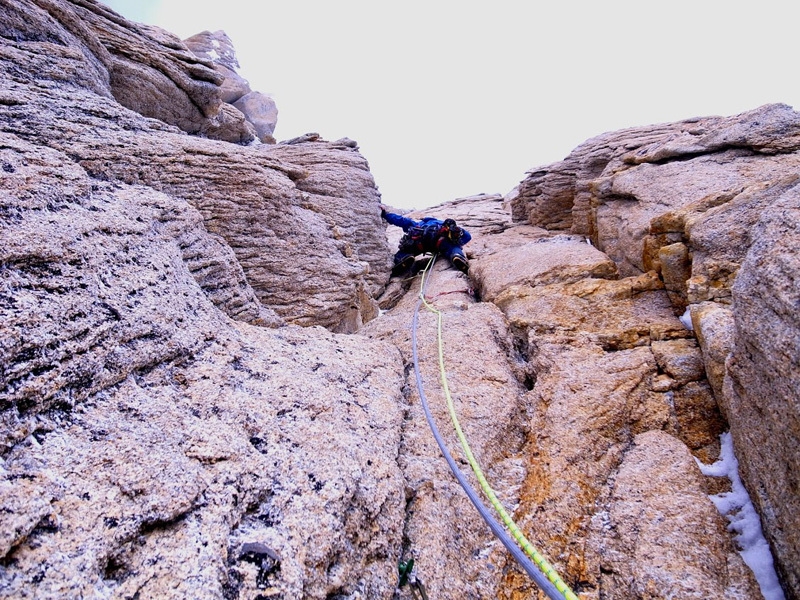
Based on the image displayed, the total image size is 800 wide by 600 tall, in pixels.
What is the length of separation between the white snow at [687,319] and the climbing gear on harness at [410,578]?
4.76m

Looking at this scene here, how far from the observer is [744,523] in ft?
10.8

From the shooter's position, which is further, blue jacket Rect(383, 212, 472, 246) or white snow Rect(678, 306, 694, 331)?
blue jacket Rect(383, 212, 472, 246)

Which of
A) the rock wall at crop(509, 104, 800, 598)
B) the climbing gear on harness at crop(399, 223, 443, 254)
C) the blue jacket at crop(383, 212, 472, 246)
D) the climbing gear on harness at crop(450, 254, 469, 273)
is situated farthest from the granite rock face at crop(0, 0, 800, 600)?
the blue jacket at crop(383, 212, 472, 246)

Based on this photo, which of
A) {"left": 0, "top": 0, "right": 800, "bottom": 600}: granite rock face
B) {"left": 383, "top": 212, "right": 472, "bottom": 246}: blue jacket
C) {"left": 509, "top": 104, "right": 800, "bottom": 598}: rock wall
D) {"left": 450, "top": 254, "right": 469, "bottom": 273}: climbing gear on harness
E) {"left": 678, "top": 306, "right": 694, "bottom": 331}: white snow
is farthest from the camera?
{"left": 383, "top": 212, "right": 472, "bottom": 246}: blue jacket

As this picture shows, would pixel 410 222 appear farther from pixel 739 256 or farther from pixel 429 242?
pixel 739 256

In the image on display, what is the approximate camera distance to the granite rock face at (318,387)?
2.44m

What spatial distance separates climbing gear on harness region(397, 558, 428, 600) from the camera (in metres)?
3.00

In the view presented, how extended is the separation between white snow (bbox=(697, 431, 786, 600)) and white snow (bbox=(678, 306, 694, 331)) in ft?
6.25

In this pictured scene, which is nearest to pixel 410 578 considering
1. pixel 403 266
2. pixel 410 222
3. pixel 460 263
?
pixel 460 263

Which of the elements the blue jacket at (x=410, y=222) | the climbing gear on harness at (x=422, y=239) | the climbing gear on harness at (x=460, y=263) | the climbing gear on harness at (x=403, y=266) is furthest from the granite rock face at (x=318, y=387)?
the blue jacket at (x=410, y=222)

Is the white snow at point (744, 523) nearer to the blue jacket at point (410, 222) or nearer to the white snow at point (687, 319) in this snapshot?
the white snow at point (687, 319)

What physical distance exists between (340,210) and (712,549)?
1037 cm

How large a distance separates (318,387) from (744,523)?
391 cm

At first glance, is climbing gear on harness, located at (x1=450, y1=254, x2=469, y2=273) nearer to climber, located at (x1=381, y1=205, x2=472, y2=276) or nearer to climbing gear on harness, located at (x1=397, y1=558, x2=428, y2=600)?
climber, located at (x1=381, y1=205, x2=472, y2=276)
